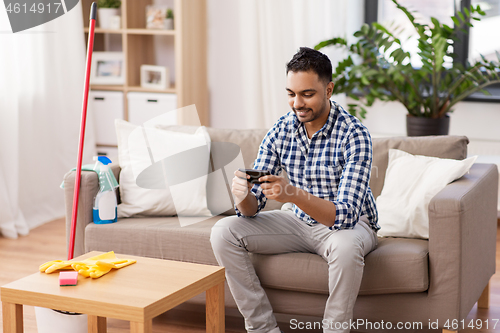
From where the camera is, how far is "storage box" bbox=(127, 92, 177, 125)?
4.11 metres

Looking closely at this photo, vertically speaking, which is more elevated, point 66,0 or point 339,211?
point 66,0

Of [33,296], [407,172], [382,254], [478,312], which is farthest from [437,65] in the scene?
[33,296]

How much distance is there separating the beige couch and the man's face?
472 millimetres

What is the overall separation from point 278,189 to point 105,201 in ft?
2.95

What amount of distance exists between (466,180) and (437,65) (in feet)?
4.52

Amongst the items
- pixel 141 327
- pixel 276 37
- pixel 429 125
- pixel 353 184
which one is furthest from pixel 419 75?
pixel 141 327

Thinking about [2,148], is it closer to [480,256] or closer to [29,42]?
[29,42]

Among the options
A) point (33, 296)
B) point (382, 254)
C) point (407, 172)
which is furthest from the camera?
point (407, 172)

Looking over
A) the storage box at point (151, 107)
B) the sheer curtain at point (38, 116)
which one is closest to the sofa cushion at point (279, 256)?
the sheer curtain at point (38, 116)

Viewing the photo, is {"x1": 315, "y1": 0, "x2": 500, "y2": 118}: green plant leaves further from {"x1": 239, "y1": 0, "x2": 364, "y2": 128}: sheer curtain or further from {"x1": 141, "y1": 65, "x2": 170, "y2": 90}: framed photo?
{"x1": 141, "y1": 65, "x2": 170, "y2": 90}: framed photo

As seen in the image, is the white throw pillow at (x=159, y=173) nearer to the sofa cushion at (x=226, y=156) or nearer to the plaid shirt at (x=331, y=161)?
the sofa cushion at (x=226, y=156)

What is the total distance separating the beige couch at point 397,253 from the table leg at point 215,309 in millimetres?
309

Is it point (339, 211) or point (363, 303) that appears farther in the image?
point (363, 303)

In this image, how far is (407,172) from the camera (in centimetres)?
240
